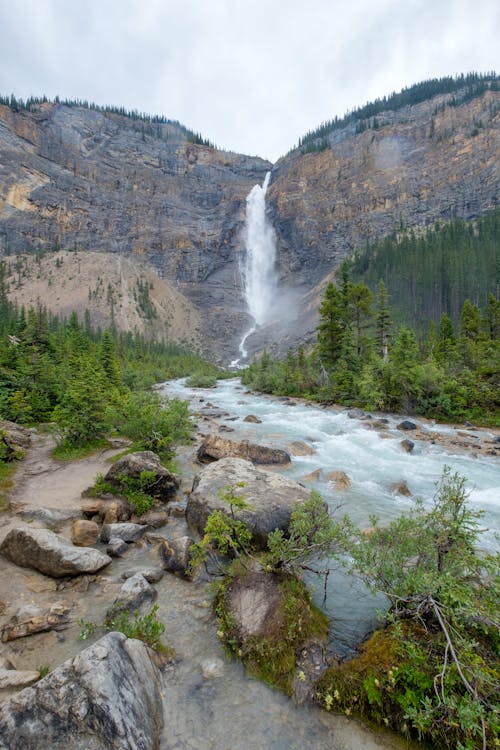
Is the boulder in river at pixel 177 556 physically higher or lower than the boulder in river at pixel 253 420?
higher

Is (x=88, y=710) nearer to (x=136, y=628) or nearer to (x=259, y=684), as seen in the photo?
(x=136, y=628)

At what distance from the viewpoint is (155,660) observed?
4.23m

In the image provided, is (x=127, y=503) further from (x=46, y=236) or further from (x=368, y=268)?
(x=46, y=236)

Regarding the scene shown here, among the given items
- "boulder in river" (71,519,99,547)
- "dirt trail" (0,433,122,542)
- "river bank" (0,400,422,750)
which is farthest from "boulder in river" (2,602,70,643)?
"dirt trail" (0,433,122,542)

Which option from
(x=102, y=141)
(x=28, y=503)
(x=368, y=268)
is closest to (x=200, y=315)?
(x=368, y=268)

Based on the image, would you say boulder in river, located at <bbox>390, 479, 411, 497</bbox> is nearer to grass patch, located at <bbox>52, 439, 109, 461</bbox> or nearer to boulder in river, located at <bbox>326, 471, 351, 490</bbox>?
boulder in river, located at <bbox>326, 471, 351, 490</bbox>

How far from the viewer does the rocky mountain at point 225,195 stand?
10325 cm

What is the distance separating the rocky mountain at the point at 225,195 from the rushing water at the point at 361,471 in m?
66.9

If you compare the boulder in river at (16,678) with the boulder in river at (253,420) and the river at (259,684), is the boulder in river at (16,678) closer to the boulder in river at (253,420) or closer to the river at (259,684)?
the river at (259,684)

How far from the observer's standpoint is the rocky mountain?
103 metres

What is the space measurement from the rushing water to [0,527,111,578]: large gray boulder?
4.20 meters

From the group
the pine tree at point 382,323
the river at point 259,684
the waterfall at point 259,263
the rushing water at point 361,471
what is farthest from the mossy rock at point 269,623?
the waterfall at point 259,263

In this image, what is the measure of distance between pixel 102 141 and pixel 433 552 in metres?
191

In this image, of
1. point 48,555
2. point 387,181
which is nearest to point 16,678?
point 48,555
